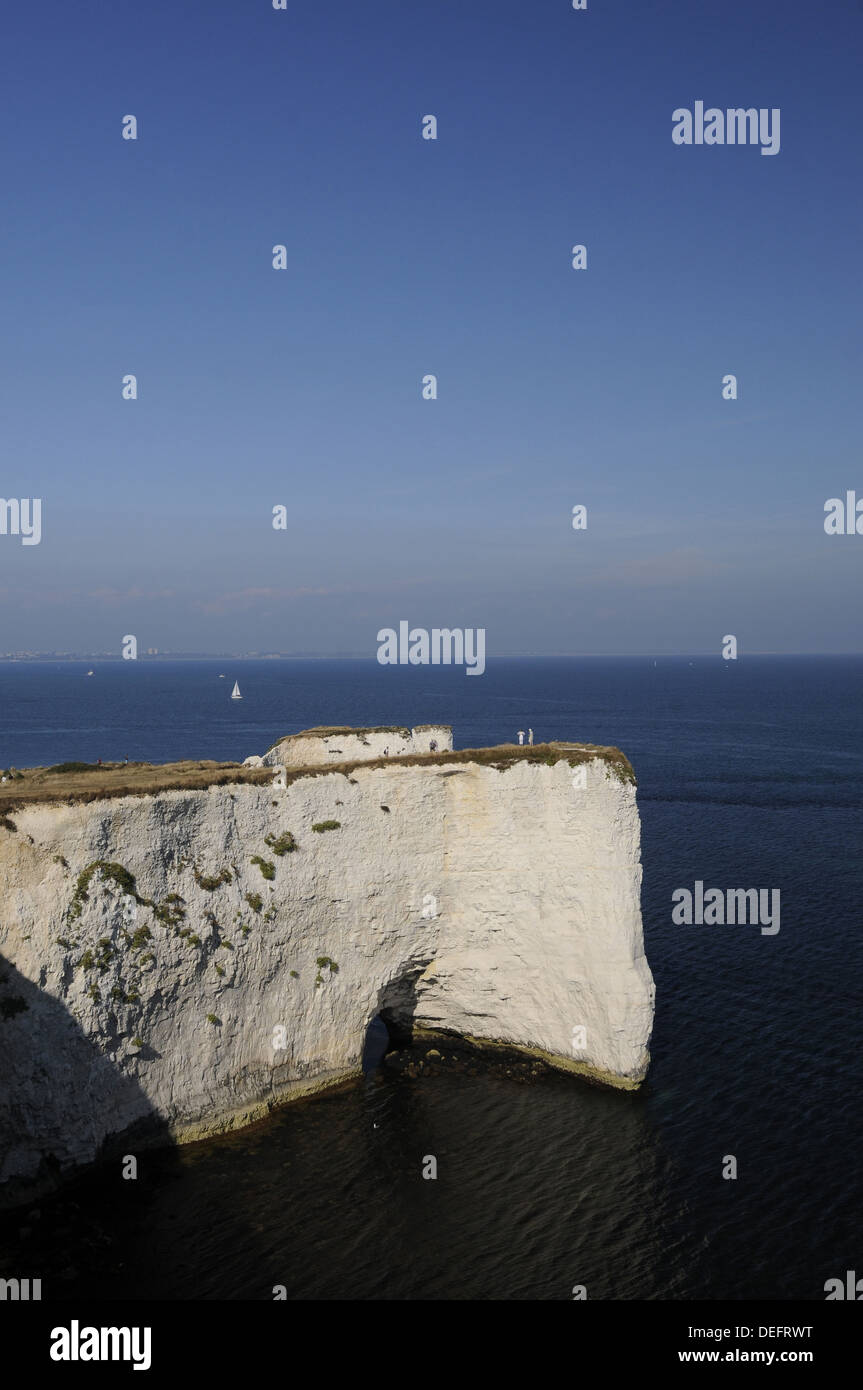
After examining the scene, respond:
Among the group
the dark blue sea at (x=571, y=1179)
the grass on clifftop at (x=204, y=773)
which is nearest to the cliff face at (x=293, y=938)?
the grass on clifftop at (x=204, y=773)

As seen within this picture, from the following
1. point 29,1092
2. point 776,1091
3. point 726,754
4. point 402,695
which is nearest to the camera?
point 29,1092

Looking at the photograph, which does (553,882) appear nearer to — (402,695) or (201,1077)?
(201,1077)

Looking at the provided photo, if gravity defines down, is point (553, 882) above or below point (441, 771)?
below

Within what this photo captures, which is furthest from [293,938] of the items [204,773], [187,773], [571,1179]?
[571,1179]

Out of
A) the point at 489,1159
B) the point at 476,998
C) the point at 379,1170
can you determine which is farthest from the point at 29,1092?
the point at 476,998

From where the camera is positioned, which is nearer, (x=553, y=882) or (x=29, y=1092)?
(x=29, y=1092)
